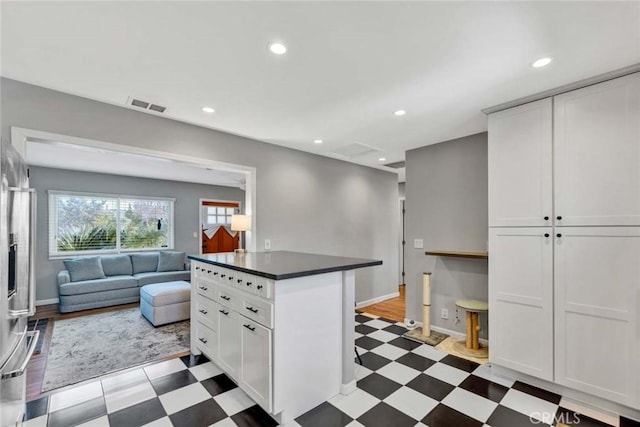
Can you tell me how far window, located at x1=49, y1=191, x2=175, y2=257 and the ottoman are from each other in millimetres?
2670

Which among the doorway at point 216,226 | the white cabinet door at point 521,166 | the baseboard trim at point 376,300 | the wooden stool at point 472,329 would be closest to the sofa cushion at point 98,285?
the doorway at point 216,226

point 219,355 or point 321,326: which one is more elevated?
point 321,326

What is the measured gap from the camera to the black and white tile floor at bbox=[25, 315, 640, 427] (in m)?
1.89

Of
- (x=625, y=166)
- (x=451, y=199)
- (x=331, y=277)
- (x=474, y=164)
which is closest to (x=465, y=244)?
(x=451, y=199)

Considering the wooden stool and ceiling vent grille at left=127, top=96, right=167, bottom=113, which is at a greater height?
ceiling vent grille at left=127, top=96, right=167, bottom=113

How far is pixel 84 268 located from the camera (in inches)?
195

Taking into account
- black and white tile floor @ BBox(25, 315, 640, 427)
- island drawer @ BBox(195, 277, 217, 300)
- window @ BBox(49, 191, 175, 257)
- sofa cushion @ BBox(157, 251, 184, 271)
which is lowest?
black and white tile floor @ BBox(25, 315, 640, 427)

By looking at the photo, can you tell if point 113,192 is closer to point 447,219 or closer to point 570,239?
point 447,219

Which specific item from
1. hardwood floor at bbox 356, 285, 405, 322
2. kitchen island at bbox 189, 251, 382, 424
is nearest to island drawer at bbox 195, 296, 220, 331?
kitchen island at bbox 189, 251, 382, 424

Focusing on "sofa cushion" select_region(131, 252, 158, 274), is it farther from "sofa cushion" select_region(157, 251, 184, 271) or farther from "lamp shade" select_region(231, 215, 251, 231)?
"lamp shade" select_region(231, 215, 251, 231)

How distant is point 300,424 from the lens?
6.09ft

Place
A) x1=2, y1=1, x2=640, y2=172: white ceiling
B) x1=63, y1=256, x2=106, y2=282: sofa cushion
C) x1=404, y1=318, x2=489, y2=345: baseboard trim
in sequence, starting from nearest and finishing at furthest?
1. x1=2, y1=1, x2=640, y2=172: white ceiling
2. x1=404, y1=318, x2=489, y2=345: baseboard trim
3. x1=63, y1=256, x2=106, y2=282: sofa cushion

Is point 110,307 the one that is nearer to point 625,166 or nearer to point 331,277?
point 331,277

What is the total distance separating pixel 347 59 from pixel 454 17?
66cm
